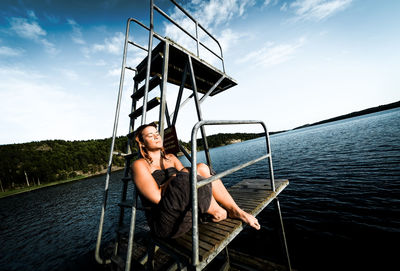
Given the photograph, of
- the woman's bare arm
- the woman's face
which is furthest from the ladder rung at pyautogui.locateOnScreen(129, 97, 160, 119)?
the woman's bare arm

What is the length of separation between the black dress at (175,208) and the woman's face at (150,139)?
82cm

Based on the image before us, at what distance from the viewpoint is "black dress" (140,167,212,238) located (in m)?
1.82

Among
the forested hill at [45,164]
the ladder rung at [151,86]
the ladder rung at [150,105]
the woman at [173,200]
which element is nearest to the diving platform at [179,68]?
the ladder rung at [151,86]

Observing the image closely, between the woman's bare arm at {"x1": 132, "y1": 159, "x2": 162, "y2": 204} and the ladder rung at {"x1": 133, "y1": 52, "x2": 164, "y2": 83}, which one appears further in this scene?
the ladder rung at {"x1": 133, "y1": 52, "x2": 164, "y2": 83}

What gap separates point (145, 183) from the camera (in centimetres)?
196

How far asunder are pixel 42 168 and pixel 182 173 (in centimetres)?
8671

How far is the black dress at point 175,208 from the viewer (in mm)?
1817

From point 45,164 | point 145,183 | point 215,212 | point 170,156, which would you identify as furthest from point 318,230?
point 45,164

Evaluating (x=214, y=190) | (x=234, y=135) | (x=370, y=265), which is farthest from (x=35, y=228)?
(x=234, y=135)

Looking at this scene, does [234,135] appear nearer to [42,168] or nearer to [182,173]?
[42,168]

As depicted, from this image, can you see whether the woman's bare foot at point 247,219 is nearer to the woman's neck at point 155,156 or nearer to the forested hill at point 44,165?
the woman's neck at point 155,156

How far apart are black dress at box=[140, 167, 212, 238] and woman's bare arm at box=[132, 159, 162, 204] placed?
0.10m

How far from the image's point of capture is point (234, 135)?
174750 millimetres

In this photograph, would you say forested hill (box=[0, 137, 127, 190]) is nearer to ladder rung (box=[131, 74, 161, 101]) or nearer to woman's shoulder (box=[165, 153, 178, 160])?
ladder rung (box=[131, 74, 161, 101])
